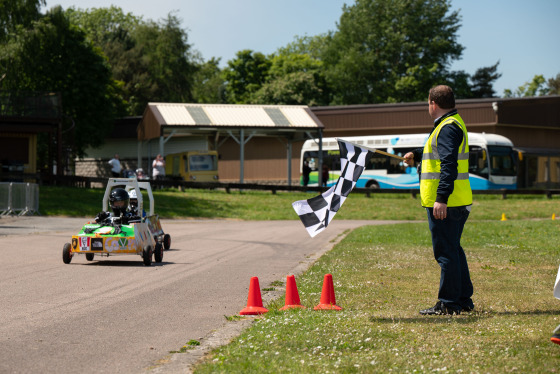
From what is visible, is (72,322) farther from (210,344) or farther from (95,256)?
(95,256)

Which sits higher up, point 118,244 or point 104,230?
point 104,230

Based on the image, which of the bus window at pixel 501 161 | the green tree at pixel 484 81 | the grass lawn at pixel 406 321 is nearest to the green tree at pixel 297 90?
the green tree at pixel 484 81

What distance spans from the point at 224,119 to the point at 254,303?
37.8 m

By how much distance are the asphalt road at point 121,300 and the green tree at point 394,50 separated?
60238mm

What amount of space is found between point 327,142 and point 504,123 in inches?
450

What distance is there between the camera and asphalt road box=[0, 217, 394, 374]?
6277mm

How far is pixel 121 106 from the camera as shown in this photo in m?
70.1

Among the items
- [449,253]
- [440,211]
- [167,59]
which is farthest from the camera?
[167,59]

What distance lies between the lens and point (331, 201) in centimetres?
887

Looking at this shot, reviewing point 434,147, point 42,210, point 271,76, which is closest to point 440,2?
point 271,76

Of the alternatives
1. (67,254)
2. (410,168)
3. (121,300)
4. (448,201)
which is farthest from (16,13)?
(448,201)

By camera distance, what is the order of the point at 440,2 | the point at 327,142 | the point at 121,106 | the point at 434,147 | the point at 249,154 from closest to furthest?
the point at 434,147 < the point at 327,142 < the point at 249,154 < the point at 121,106 < the point at 440,2

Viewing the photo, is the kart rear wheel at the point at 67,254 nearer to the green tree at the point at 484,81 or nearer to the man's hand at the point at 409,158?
the man's hand at the point at 409,158

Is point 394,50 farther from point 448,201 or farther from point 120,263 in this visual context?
point 448,201
